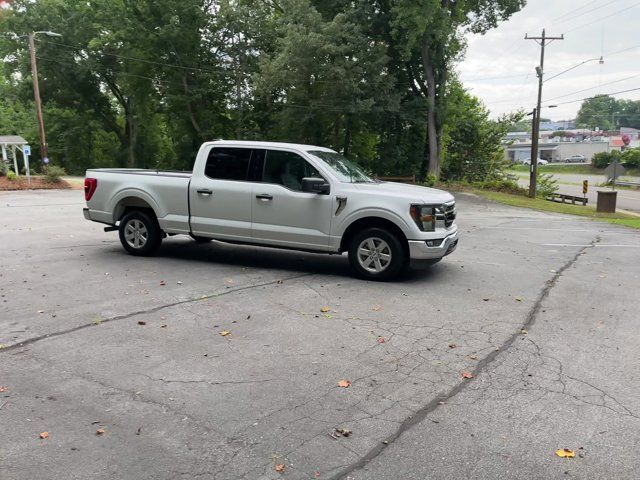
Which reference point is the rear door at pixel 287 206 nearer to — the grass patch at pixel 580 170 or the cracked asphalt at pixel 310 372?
the cracked asphalt at pixel 310 372

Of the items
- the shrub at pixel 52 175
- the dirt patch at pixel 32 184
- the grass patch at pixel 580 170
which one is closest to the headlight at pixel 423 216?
the dirt patch at pixel 32 184

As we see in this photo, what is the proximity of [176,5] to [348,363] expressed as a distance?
37521mm

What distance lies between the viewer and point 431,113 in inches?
1241

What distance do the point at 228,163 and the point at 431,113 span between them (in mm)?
25439

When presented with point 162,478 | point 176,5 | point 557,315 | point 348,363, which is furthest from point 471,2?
point 162,478

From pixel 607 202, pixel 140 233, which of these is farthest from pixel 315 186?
pixel 607 202

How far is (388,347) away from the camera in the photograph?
492 centimetres

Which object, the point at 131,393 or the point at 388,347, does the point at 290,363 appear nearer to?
the point at 388,347

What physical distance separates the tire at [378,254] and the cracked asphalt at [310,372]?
220mm

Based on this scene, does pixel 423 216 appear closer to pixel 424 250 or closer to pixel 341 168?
pixel 424 250

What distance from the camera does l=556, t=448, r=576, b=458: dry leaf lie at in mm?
3172

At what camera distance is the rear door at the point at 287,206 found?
25.2 ft

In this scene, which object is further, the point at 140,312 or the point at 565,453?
the point at 140,312

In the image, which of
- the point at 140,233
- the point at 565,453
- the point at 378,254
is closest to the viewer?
the point at 565,453
